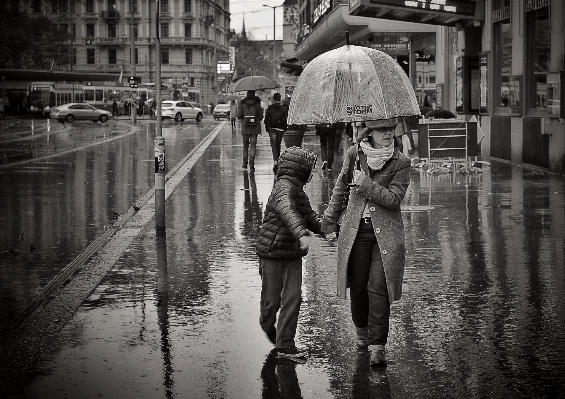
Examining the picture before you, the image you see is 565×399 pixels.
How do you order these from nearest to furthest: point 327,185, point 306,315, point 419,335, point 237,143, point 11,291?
point 419,335, point 306,315, point 11,291, point 327,185, point 237,143

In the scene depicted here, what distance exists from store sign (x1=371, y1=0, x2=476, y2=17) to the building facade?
317ft

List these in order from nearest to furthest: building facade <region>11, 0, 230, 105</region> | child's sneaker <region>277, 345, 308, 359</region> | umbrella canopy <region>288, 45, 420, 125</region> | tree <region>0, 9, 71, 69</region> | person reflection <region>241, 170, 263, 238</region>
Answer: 1. child's sneaker <region>277, 345, 308, 359</region>
2. umbrella canopy <region>288, 45, 420, 125</region>
3. person reflection <region>241, 170, 263, 238</region>
4. tree <region>0, 9, 71, 69</region>
5. building facade <region>11, 0, 230, 105</region>

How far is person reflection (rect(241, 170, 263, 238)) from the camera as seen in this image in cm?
1278

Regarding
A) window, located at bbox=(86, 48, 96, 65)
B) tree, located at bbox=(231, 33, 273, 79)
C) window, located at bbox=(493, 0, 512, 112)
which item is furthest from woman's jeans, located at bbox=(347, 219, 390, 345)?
tree, located at bbox=(231, 33, 273, 79)

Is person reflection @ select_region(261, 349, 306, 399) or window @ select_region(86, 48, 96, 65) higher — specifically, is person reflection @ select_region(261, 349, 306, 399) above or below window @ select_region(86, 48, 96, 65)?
below

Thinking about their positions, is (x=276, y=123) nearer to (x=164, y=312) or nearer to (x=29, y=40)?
(x=164, y=312)

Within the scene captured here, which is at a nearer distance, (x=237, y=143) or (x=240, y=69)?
(x=237, y=143)

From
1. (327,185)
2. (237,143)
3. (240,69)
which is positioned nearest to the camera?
(327,185)

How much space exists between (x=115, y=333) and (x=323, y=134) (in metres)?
17.1

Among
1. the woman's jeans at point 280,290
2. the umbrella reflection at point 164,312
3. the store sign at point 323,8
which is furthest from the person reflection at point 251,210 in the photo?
the store sign at point 323,8

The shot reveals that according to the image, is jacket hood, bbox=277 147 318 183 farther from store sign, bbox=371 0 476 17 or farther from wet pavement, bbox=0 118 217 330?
store sign, bbox=371 0 476 17

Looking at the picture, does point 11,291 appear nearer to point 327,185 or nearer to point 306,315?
point 306,315

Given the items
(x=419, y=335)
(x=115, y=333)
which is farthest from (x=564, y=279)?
(x=115, y=333)

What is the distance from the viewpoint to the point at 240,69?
145 meters
